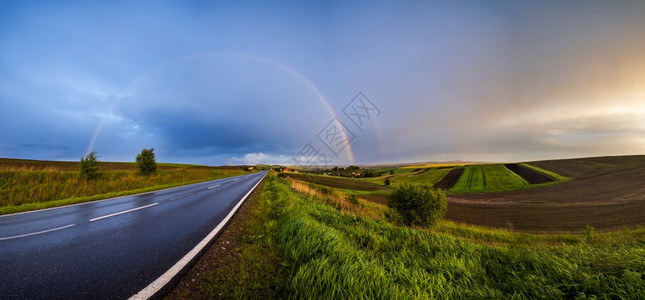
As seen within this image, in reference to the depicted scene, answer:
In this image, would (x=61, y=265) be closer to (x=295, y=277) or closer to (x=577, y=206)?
(x=295, y=277)

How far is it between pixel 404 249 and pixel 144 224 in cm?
685

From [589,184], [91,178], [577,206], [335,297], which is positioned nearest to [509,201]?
[577,206]

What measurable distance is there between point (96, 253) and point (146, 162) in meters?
25.0

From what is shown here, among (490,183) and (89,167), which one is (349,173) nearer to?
(490,183)

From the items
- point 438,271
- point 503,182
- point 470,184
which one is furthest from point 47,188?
point 503,182

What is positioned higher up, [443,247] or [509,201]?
[443,247]

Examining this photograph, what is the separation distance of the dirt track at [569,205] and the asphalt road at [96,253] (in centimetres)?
2700

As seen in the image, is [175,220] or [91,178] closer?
[175,220]

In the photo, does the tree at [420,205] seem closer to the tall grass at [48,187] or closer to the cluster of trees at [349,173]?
the tall grass at [48,187]

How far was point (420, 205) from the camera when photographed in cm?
1586

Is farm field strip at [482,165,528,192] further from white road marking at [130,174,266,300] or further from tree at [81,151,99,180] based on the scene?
tree at [81,151,99,180]

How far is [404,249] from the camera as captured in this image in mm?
4488

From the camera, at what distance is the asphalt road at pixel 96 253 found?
251 centimetres

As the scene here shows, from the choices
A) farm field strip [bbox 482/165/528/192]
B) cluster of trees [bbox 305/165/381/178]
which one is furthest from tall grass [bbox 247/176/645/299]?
cluster of trees [bbox 305/165/381/178]
